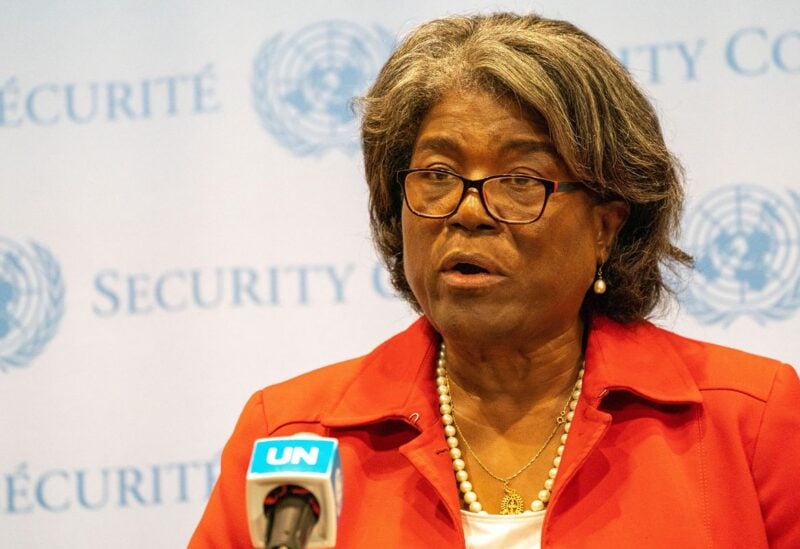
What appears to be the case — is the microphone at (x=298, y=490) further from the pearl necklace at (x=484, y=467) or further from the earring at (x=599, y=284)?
the earring at (x=599, y=284)

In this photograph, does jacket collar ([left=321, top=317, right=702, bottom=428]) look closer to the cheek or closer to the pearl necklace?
the pearl necklace

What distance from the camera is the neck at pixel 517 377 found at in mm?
2225

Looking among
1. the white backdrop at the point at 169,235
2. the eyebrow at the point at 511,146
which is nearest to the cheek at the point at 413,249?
the eyebrow at the point at 511,146

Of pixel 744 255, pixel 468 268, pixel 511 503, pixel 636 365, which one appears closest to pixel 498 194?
pixel 468 268

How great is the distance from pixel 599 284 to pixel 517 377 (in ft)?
0.77

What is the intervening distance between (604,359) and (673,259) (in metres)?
0.32

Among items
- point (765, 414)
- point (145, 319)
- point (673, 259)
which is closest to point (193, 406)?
point (145, 319)

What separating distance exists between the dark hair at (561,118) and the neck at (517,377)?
17cm

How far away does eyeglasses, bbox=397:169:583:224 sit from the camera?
2.05 m

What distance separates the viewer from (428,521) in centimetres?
208

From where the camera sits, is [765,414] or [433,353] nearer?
[765,414]

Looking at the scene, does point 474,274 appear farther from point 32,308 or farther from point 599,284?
point 32,308

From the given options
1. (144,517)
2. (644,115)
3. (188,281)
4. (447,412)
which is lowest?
(144,517)

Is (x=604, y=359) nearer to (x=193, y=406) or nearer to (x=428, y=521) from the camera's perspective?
(x=428, y=521)
